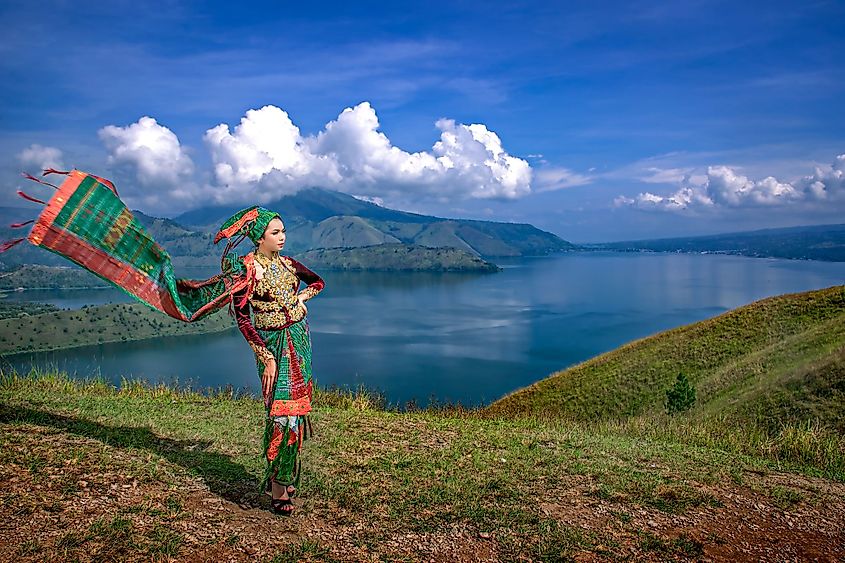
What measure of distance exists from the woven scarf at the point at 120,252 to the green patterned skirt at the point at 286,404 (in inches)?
23.2

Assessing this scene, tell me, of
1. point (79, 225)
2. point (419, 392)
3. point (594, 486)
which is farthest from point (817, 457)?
point (419, 392)

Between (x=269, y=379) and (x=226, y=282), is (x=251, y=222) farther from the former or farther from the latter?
(x=269, y=379)

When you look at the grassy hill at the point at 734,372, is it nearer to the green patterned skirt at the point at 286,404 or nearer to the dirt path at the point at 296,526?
the dirt path at the point at 296,526

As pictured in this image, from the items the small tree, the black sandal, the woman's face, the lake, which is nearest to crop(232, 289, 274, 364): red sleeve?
the woman's face

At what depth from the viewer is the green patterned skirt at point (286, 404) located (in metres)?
5.21

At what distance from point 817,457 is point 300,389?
6816 millimetres

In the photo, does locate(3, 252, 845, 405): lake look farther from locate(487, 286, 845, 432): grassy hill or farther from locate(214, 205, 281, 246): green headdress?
locate(214, 205, 281, 246): green headdress

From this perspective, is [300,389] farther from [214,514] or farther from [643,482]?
[643,482]

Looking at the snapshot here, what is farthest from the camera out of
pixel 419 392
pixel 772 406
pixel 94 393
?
pixel 419 392

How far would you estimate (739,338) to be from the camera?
23.8m

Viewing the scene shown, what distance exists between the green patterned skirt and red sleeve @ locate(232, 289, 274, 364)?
65mm

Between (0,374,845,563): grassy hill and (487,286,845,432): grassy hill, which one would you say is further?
(487,286,845,432): grassy hill

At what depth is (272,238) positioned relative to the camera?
17.3 ft

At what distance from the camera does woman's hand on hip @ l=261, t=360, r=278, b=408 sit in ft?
16.9
